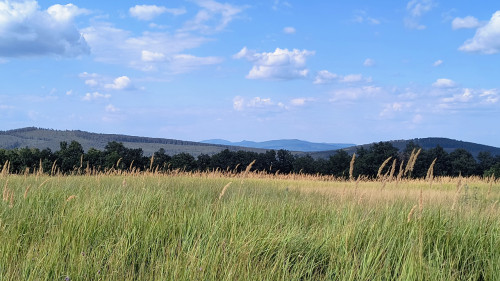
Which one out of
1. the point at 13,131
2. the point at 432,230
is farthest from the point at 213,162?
the point at 13,131

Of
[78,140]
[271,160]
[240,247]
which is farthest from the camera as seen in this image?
[78,140]

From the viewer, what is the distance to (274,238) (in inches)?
158

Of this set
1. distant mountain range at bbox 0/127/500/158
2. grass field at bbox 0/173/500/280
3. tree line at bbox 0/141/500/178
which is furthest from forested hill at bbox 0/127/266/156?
grass field at bbox 0/173/500/280

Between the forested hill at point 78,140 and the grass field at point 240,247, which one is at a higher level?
the forested hill at point 78,140

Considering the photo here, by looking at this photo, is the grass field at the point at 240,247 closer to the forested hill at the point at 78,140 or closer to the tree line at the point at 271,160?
the tree line at the point at 271,160

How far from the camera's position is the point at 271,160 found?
3797cm

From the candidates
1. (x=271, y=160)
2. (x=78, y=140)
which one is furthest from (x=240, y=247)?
(x=78, y=140)

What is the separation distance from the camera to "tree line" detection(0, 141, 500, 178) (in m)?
33.3

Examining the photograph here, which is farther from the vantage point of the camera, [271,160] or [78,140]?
[78,140]

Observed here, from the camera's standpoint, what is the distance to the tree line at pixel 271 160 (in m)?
33.3

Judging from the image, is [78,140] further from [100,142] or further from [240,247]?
[240,247]

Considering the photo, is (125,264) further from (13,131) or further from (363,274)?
(13,131)

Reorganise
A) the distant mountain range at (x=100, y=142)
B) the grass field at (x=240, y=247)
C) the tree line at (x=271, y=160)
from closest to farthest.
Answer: the grass field at (x=240, y=247), the tree line at (x=271, y=160), the distant mountain range at (x=100, y=142)

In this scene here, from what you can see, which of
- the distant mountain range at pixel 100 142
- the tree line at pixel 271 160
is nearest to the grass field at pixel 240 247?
the tree line at pixel 271 160
